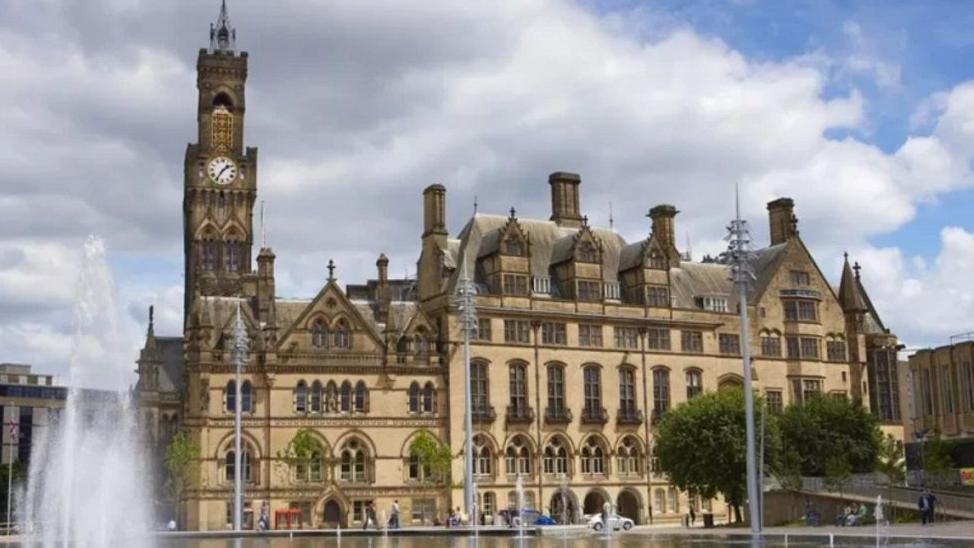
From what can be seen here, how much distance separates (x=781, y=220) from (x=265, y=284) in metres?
42.2

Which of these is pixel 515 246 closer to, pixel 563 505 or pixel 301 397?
pixel 563 505

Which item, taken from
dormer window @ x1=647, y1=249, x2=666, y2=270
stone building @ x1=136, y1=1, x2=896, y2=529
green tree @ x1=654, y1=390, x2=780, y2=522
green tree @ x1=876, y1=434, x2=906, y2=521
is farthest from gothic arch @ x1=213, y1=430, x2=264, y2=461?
green tree @ x1=876, y1=434, x2=906, y2=521

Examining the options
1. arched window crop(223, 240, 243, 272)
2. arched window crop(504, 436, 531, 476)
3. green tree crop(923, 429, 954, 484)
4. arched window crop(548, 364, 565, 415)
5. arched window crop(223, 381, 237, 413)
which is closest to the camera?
green tree crop(923, 429, 954, 484)

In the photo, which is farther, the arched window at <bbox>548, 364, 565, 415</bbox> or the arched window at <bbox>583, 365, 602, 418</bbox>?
the arched window at <bbox>583, 365, 602, 418</bbox>

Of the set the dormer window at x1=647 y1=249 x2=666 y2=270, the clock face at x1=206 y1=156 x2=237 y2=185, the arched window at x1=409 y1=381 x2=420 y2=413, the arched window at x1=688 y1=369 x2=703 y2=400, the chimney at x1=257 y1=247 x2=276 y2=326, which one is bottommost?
the arched window at x1=409 y1=381 x2=420 y2=413

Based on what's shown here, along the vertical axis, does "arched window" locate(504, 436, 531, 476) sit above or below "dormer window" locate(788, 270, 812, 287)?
below

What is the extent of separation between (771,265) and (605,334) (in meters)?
16.3

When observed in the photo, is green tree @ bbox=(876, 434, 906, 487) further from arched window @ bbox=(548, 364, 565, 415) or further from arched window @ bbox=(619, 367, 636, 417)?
arched window @ bbox=(548, 364, 565, 415)

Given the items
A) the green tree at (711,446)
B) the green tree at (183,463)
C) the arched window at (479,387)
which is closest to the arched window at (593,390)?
the arched window at (479,387)

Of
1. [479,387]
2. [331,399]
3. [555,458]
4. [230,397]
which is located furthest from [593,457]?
[230,397]

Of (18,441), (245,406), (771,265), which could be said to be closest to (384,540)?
(245,406)

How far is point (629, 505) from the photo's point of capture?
289ft

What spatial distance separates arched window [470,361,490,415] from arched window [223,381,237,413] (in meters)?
15.1

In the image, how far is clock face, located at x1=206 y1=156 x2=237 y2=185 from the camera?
10262cm
